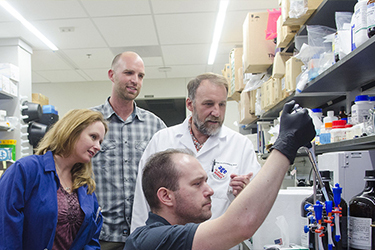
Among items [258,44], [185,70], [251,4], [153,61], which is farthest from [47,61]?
[258,44]

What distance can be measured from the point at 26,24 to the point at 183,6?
2.08 m

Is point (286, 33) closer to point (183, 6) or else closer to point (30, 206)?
point (183, 6)

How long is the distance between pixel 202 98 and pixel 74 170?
84cm

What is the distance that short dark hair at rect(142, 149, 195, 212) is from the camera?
1191 mm

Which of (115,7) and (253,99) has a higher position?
(115,7)

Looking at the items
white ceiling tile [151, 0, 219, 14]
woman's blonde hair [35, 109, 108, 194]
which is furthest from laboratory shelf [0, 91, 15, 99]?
woman's blonde hair [35, 109, 108, 194]

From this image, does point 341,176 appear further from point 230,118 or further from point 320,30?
point 230,118

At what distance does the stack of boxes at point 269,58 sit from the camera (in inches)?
82.0

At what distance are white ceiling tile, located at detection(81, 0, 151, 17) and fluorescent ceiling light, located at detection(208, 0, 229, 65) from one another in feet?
2.81

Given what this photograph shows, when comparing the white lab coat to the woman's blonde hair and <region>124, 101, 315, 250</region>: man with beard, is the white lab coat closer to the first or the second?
the woman's blonde hair

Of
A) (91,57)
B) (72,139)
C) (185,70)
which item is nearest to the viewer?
(72,139)

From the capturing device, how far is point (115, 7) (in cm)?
369

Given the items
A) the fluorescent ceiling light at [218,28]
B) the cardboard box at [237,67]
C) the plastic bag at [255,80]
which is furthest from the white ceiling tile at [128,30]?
the plastic bag at [255,80]

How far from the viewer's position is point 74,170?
1853 millimetres
